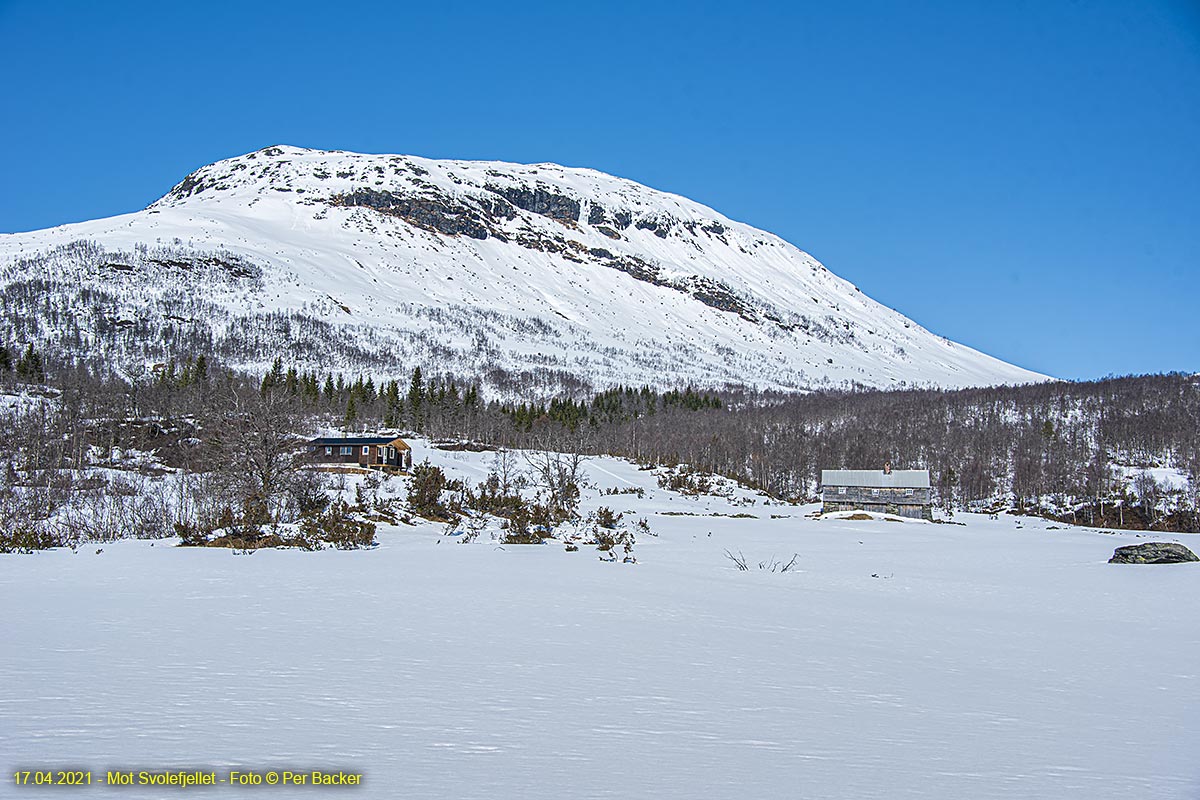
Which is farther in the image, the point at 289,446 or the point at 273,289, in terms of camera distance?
the point at 273,289

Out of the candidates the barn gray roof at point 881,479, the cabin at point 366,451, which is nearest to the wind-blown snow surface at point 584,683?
the barn gray roof at point 881,479

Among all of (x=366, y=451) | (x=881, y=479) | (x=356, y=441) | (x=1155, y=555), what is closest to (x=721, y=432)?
(x=881, y=479)

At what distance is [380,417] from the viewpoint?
112875 millimetres

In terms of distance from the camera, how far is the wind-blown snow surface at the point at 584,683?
527 centimetres

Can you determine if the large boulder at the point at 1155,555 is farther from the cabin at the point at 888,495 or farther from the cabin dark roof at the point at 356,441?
the cabin dark roof at the point at 356,441

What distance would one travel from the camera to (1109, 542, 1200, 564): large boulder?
27.7 m

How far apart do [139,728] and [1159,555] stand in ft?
106

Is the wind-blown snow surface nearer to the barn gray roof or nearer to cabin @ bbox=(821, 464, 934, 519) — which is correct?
cabin @ bbox=(821, 464, 934, 519)

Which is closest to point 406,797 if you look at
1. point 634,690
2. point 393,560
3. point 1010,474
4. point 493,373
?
point 634,690

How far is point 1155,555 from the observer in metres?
27.8

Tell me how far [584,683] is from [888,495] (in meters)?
68.7

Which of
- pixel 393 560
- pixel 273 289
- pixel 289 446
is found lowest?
pixel 393 560

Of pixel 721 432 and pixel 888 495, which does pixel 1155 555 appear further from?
pixel 721 432

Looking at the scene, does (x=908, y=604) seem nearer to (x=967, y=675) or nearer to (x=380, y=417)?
(x=967, y=675)
